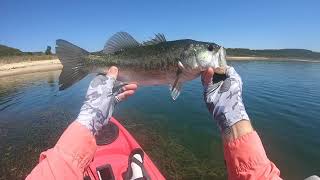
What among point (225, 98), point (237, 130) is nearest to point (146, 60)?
point (225, 98)

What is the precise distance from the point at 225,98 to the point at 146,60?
1632 mm

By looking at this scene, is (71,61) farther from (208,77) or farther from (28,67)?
(28,67)

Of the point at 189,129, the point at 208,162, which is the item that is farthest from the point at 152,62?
the point at 189,129

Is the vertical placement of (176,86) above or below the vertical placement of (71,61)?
below

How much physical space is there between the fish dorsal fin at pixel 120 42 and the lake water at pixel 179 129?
9.17 feet

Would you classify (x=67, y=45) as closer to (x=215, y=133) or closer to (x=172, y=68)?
(x=172, y=68)

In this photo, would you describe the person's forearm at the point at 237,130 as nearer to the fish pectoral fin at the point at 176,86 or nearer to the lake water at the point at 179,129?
the fish pectoral fin at the point at 176,86

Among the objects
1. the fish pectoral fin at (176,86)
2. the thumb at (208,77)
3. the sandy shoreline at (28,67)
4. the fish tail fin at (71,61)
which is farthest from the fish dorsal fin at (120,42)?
the sandy shoreline at (28,67)

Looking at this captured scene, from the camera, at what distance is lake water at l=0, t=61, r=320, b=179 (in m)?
13.9

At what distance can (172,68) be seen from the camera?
16.5 feet

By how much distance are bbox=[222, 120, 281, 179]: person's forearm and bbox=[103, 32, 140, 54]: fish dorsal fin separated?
8.31 ft

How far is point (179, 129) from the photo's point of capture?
19000 mm

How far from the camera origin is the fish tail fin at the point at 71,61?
205 inches

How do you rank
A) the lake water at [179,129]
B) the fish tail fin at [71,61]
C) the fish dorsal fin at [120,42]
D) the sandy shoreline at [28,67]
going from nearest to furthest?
1. the fish tail fin at [71,61]
2. the fish dorsal fin at [120,42]
3. the lake water at [179,129]
4. the sandy shoreline at [28,67]
